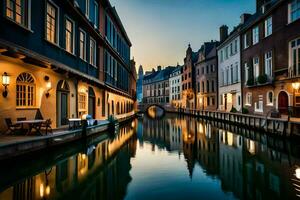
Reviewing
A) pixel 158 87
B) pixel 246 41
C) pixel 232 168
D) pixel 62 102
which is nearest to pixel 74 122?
pixel 62 102

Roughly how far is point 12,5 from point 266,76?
23.1 m

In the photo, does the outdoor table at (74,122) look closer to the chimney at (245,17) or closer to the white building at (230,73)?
the white building at (230,73)

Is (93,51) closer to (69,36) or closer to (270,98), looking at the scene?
(69,36)

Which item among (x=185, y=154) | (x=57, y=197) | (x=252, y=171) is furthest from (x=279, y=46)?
(x=57, y=197)

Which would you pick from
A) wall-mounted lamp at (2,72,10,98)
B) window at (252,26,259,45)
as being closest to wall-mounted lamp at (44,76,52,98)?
wall-mounted lamp at (2,72,10,98)

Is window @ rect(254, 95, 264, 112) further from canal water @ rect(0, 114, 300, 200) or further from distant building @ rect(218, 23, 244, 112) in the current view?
canal water @ rect(0, 114, 300, 200)

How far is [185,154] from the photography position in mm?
13234

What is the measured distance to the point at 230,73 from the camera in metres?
38.7

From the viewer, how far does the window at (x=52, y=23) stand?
13.8 meters

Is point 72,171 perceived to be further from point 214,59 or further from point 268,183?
point 214,59

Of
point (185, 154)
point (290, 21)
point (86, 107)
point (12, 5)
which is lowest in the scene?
point (185, 154)

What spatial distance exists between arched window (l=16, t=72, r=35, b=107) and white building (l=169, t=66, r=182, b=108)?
65814mm

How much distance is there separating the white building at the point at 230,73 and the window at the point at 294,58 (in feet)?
41.5

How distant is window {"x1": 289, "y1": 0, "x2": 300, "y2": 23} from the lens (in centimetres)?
2057
